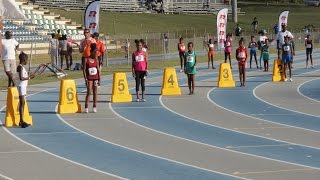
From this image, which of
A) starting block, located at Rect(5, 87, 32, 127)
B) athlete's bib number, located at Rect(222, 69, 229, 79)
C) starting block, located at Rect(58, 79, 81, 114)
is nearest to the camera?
starting block, located at Rect(5, 87, 32, 127)

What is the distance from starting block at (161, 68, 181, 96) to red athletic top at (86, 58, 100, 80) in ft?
16.9

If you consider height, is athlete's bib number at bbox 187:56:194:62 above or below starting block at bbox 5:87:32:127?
above

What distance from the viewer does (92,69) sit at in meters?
19.0

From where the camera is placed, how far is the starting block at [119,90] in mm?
21938

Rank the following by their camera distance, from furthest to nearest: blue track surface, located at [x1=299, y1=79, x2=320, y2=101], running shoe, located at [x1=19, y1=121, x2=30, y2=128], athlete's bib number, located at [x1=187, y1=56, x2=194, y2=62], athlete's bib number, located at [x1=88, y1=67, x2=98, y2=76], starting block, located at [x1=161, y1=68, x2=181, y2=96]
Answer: athlete's bib number, located at [x1=187, y1=56, x2=194, y2=62] → starting block, located at [x1=161, y1=68, x2=181, y2=96] → blue track surface, located at [x1=299, y1=79, x2=320, y2=101] → athlete's bib number, located at [x1=88, y1=67, x2=98, y2=76] → running shoe, located at [x1=19, y1=121, x2=30, y2=128]

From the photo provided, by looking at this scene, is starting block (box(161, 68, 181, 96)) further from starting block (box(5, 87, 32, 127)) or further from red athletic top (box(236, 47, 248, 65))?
starting block (box(5, 87, 32, 127))

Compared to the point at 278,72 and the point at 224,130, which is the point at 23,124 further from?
the point at 278,72

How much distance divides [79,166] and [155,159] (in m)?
1.27

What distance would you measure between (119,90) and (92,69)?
10.3 feet

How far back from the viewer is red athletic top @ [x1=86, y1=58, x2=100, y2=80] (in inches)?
748

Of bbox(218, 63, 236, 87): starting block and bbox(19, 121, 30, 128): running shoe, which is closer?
bbox(19, 121, 30, 128): running shoe

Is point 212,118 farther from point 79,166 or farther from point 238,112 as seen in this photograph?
point 79,166

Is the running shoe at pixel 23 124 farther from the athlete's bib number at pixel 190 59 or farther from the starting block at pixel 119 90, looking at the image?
the athlete's bib number at pixel 190 59

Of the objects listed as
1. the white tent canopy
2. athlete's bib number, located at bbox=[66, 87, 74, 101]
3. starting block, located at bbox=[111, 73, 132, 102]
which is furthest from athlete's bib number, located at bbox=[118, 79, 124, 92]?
the white tent canopy
